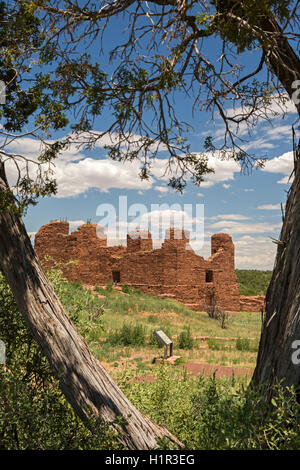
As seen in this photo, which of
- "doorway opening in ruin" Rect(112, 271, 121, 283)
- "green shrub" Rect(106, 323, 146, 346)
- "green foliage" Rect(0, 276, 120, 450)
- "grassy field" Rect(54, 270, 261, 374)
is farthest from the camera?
"doorway opening in ruin" Rect(112, 271, 121, 283)

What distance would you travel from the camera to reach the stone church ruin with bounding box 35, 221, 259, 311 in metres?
26.4

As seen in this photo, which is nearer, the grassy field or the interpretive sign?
the interpretive sign

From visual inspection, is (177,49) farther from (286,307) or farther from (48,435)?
(48,435)

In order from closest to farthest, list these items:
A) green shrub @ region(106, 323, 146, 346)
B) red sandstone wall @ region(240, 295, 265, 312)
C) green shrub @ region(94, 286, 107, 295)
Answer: green shrub @ region(106, 323, 146, 346) < green shrub @ region(94, 286, 107, 295) < red sandstone wall @ region(240, 295, 265, 312)

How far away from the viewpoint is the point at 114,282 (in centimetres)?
2873

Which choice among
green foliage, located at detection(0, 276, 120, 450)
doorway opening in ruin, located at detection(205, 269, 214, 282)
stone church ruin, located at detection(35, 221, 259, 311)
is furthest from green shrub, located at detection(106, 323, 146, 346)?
doorway opening in ruin, located at detection(205, 269, 214, 282)

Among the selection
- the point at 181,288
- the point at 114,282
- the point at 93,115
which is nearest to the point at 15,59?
the point at 93,115

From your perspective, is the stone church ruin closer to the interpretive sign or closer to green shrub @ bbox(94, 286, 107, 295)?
green shrub @ bbox(94, 286, 107, 295)

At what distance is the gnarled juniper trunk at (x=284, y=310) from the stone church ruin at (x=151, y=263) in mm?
21625

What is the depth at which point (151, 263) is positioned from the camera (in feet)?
88.4

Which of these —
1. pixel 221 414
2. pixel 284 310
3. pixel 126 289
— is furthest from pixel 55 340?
pixel 126 289

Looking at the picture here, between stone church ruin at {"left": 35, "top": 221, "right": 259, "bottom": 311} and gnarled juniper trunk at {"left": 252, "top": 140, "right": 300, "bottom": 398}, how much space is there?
70.9 ft

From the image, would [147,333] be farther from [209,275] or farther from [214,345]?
[209,275]
